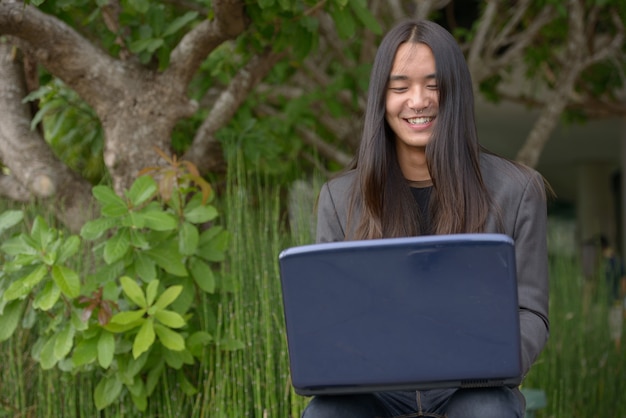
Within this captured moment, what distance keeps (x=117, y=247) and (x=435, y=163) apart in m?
0.82

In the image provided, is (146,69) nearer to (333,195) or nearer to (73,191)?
(73,191)

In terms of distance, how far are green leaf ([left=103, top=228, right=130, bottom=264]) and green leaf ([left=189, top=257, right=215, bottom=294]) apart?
18cm

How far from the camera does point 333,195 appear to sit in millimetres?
1561

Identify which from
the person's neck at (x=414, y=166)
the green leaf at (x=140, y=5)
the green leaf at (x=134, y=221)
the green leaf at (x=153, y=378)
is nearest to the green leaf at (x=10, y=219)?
the green leaf at (x=134, y=221)

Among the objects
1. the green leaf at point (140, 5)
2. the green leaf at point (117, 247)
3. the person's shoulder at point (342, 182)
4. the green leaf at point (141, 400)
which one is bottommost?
the green leaf at point (141, 400)

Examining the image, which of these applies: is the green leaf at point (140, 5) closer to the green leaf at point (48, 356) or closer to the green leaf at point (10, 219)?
the green leaf at point (10, 219)

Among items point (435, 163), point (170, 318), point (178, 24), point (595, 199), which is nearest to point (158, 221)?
point (170, 318)

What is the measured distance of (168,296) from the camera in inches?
74.4

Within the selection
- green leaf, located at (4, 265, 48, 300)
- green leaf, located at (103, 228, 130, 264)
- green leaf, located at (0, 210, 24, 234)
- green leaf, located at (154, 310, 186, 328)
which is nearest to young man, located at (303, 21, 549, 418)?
green leaf, located at (154, 310, 186, 328)

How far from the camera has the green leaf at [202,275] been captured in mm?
2025

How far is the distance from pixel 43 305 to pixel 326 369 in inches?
37.8

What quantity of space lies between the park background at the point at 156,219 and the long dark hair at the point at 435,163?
53 centimetres

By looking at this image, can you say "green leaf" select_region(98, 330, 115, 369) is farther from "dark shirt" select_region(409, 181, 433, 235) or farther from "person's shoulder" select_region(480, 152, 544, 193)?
"person's shoulder" select_region(480, 152, 544, 193)

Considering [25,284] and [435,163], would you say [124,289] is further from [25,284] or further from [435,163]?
[435,163]
